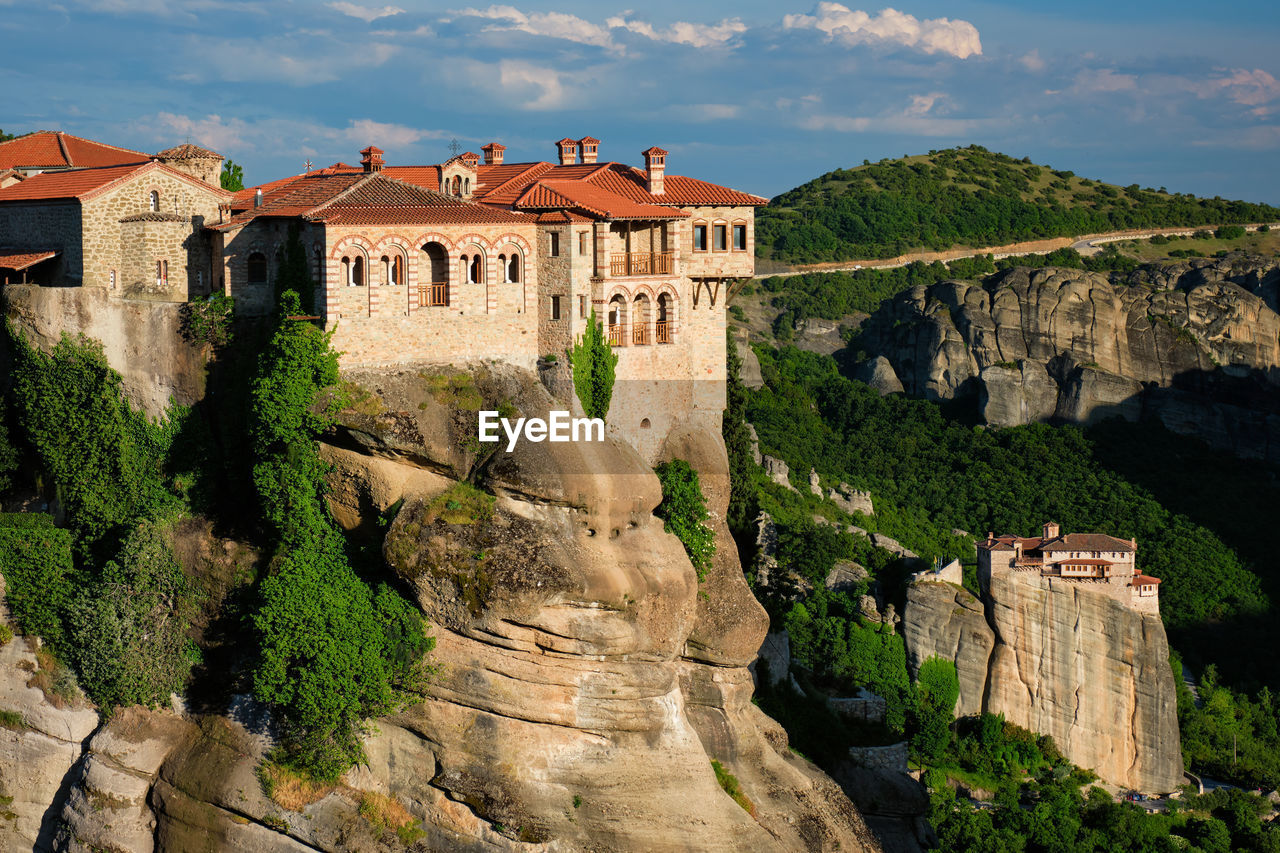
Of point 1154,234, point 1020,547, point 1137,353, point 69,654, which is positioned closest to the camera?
point 69,654

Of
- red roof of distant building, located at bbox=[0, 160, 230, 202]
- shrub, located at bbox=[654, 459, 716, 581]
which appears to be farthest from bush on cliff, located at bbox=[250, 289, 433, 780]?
shrub, located at bbox=[654, 459, 716, 581]

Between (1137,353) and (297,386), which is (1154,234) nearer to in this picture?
(1137,353)

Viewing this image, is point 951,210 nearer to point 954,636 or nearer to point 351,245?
point 954,636

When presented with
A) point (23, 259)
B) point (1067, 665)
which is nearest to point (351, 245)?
point (23, 259)

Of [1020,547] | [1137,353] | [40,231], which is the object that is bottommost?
[1020,547]

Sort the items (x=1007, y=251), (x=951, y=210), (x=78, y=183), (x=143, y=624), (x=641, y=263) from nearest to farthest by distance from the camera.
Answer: (x=143, y=624) < (x=78, y=183) < (x=641, y=263) < (x=1007, y=251) < (x=951, y=210)

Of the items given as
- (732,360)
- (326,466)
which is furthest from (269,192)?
(732,360)

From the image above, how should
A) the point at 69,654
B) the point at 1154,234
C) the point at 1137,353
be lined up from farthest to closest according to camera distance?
the point at 1154,234, the point at 1137,353, the point at 69,654
